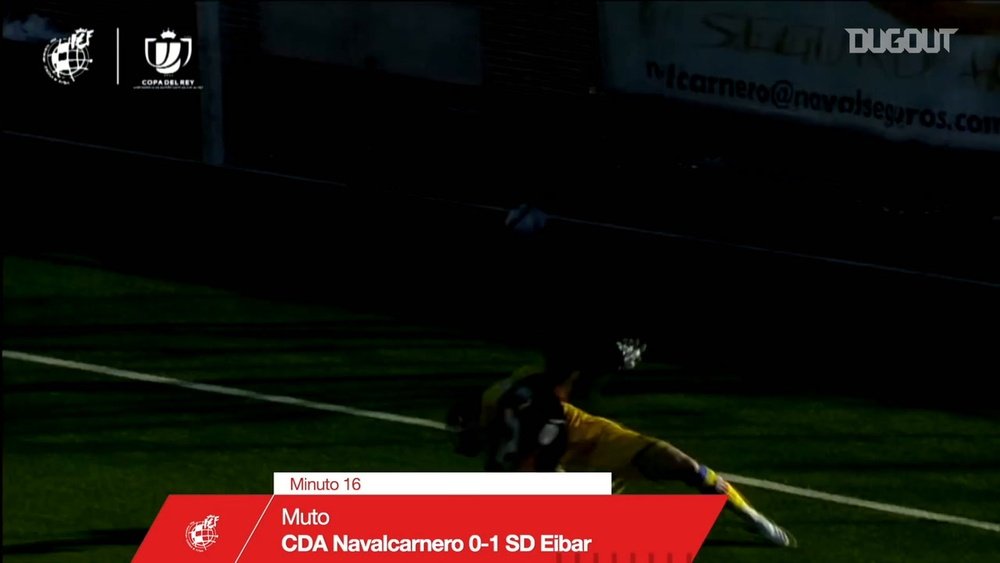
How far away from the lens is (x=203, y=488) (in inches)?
508

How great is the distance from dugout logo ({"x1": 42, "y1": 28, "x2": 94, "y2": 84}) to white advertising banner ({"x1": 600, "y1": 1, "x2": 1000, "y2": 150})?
4969 mm

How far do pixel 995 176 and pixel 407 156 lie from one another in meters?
4.97

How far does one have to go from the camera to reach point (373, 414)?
47.9 feet

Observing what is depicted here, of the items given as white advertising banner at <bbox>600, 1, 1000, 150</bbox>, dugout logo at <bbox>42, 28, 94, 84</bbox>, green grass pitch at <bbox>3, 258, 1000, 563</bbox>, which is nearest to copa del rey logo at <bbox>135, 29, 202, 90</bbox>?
dugout logo at <bbox>42, 28, 94, 84</bbox>

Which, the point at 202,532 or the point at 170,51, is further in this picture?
the point at 170,51

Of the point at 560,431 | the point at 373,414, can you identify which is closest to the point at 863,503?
the point at 560,431

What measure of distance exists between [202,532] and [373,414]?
3646 millimetres

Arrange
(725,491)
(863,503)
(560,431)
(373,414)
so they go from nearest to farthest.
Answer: (560,431)
(725,491)
(863,503)
(373,414)

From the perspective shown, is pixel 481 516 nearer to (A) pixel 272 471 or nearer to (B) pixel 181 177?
(A) pixel 272 471

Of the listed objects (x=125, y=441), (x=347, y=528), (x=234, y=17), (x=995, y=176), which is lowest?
(x=347, y=528)

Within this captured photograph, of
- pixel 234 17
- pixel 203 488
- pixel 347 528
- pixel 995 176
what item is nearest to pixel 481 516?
pixel 347 528

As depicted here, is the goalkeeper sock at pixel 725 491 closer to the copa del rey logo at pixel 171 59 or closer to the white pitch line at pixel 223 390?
the white pitch line at pixel 223 390

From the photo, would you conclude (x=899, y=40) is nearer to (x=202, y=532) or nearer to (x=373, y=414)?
(x=373, y=414)

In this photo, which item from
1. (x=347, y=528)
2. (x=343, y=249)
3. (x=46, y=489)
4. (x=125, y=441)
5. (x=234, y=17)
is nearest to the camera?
(x=347, y=528)
